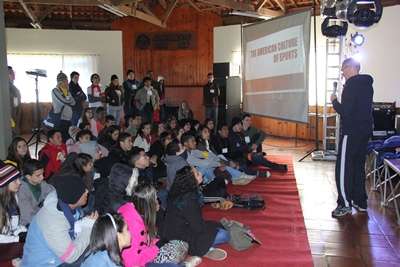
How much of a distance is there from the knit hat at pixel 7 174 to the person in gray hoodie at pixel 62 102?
3650 mm

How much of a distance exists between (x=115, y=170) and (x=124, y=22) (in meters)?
9.35

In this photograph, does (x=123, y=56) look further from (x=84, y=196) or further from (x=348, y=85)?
(x=84, y=196)

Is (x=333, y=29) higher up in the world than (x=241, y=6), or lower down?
lower down

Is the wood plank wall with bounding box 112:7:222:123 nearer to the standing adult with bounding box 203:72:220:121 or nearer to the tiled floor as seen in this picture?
the standing adult with bounding box 203:72:220:121

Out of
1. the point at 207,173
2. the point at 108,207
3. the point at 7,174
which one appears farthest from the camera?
the point at 207,173

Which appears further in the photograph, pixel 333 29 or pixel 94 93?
pixel 94 93

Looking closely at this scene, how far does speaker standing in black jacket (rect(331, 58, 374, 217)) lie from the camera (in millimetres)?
4117

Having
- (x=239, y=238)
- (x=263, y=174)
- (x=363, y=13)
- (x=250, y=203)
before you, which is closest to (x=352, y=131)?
(x=250, y=203)

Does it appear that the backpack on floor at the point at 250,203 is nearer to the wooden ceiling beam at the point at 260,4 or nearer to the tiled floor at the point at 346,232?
the tiled floor at the point at 346,232

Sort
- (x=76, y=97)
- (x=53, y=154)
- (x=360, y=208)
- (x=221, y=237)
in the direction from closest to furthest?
(x=221, y=237)
(x=360, y=208)
(x=53, y=154)
(x=76, y=97)

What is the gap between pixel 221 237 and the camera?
341 cm

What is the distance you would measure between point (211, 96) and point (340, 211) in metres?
6.63

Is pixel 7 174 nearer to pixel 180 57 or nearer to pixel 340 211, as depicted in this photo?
pixel 340 211

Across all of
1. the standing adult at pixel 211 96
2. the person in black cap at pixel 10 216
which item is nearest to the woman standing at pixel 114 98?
the standing adult at pixel 211 96
